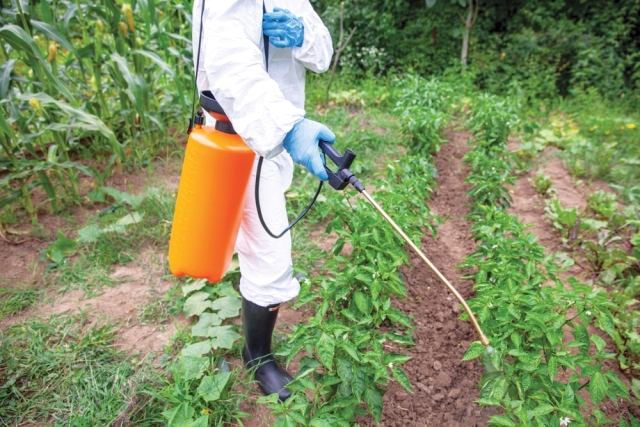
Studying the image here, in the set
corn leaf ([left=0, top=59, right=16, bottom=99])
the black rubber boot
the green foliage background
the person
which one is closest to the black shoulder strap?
the person

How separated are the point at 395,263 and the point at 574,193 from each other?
238cm

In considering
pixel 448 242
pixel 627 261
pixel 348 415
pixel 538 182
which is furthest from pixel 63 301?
pixel 538 182

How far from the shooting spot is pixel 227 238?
1.54m

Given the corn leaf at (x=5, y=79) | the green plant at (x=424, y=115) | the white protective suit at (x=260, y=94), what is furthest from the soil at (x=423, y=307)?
the corn leaf at (x=5, y=79)

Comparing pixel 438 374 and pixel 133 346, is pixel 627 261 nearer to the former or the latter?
→ pixel 438 374

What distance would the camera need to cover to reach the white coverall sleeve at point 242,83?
1235 mm

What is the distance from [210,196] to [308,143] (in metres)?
0.40

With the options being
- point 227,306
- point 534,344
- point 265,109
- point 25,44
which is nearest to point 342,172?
point 265,109

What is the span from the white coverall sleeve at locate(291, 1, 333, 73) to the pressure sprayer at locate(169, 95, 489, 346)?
15.1 inches

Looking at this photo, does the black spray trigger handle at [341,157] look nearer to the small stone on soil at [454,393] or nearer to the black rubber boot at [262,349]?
the black rubber boot at [262,349]

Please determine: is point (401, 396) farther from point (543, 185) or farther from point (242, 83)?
point (543, 185)

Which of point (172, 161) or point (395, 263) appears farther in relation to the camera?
point (172, 161)

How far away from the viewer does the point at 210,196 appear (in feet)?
4.75

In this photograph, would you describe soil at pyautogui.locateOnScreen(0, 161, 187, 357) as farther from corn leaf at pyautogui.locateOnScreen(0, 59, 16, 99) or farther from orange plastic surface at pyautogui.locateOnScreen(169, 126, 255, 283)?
corn leaf at pyautogui.locateOnScreen(0, 59, 16, 99)
